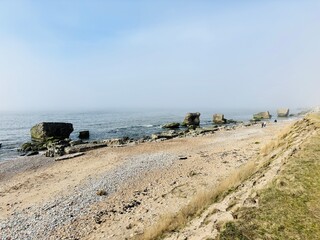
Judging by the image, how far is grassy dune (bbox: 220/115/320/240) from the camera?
325 inches

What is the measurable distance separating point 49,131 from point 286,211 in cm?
6318

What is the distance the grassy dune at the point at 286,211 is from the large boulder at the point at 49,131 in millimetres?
58949

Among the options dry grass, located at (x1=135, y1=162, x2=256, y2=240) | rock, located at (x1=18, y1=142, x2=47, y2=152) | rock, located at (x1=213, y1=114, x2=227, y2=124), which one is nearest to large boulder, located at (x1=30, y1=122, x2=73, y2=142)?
rock, located at (x1=18, y1=142, x2=47, y2=152)

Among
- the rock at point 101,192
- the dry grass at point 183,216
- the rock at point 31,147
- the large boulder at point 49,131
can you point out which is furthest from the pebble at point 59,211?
the large boulder at point 49,131

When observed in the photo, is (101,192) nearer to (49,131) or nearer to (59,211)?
(59,211)

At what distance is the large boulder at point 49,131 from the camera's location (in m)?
62.7

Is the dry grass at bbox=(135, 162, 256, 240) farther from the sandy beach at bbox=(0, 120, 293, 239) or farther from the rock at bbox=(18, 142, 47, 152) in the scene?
the rock at bbox=(18, 142, 47, 152)

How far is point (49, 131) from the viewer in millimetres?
64125

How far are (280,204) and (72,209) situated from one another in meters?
12.9

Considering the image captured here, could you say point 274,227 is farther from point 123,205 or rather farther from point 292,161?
point 123,205

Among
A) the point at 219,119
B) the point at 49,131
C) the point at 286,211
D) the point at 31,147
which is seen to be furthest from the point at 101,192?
the point at 219,119

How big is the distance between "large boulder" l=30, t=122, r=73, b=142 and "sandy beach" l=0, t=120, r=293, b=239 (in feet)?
101

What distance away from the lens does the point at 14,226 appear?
15.5m

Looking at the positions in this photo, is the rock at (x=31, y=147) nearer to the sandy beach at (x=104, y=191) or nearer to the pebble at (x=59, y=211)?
the sandy beach at (x=104, y=191)
